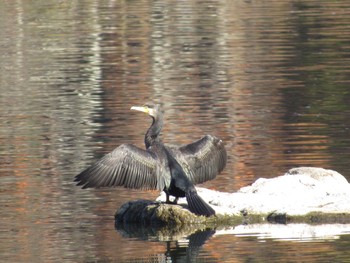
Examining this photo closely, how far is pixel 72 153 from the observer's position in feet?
60.8

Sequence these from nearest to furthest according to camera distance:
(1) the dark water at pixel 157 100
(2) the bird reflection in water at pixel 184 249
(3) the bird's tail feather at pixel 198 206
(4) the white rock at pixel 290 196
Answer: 1. (2) the bird reflection in water at pixel 184 249
2. (1) the dark water at pixel 157 100
3. (3) the bird's tail feather at pixel 198 206
4. (4) the white rock at pixel 290 196

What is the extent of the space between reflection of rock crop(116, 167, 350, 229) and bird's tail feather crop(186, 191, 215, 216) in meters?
0.32

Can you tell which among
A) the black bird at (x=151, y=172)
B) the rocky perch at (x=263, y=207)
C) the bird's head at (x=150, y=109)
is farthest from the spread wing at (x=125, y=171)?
the bird's head at (x=150, y=109)

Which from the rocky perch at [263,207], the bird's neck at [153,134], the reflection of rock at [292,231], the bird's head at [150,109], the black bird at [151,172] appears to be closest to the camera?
the reflection of rock at [292,231]

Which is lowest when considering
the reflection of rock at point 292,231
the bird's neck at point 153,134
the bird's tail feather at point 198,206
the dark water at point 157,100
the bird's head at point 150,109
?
the dark water at point 157,100

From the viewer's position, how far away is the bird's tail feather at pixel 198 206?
13.2m

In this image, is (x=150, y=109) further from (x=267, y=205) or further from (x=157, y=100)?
(x=157, y=100)

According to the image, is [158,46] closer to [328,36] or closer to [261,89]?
[328,36]

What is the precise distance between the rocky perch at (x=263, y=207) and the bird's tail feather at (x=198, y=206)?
322 mm

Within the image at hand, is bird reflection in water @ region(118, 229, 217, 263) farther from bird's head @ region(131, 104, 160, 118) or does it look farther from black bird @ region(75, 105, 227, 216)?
bird's head @ region(131, 104, 160, 118)

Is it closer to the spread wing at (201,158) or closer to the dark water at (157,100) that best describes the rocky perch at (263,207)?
the spread wing at (201,158)

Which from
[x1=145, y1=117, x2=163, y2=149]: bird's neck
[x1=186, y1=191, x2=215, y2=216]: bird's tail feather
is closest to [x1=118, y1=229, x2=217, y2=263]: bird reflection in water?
[x1=186, y1=191, x2=215, y2=216]: bird's tail feather

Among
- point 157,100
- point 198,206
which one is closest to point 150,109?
point 198,206

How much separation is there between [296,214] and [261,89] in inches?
508
